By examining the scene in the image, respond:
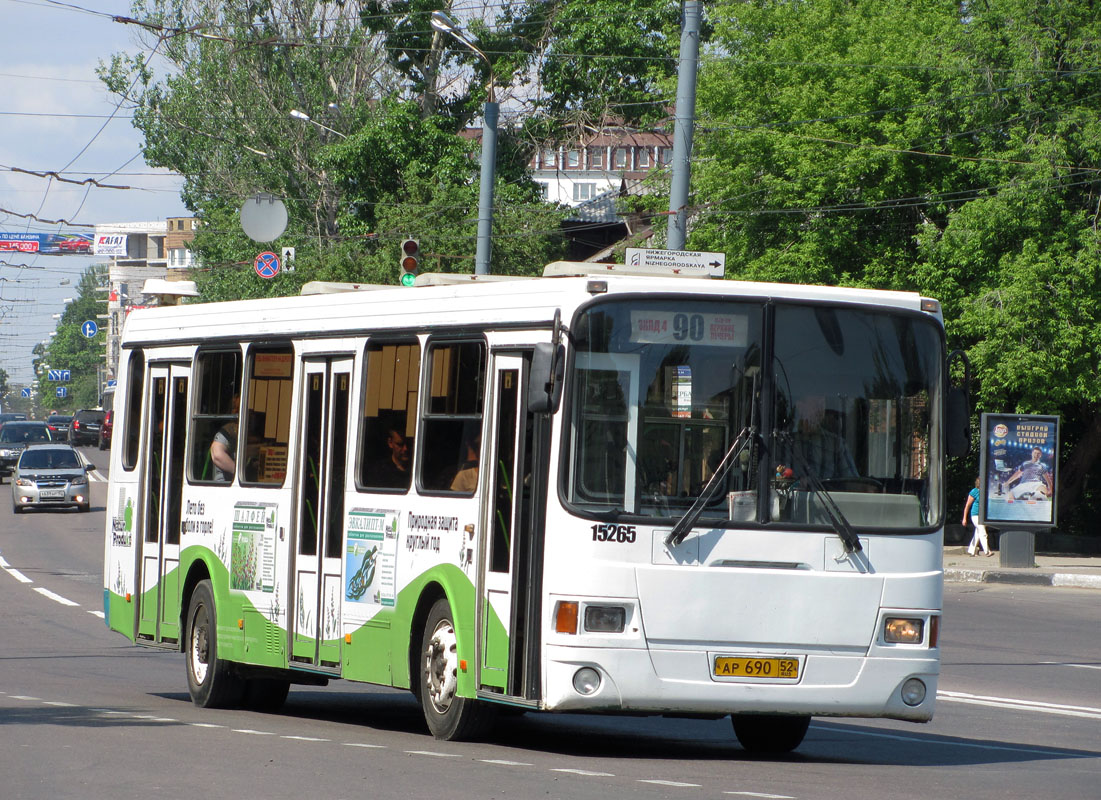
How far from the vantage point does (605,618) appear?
30.8 feet

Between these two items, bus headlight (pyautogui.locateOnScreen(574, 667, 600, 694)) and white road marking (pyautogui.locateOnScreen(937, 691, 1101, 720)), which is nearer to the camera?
bus headlight (pyautogui.locateOnScreen(574, 667, 600, 694))

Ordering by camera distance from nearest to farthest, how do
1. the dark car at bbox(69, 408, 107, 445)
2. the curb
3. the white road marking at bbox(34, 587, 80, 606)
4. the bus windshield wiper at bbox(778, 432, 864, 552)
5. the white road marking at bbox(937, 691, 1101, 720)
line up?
the bus windshield wiper at bbox(778, 432, 864, 552) < the white road marking at bbox(937, 691, 1101, 720) < the white road marking at bbox(34, 587, 80, 606) < the curb < the dark car at bbox(69, 408, 107, 445)

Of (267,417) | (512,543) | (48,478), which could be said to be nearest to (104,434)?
(48,478)

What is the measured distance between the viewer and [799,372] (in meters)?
9.75

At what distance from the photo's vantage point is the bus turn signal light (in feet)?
30.7

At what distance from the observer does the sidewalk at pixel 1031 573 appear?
93.7 feet

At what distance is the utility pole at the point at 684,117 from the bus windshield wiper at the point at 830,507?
27.8 ft

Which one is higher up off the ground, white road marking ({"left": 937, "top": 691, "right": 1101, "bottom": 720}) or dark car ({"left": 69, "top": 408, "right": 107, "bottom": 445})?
dark car ({"left": 69, "top": 408, "right": 107, "bottom": 445})

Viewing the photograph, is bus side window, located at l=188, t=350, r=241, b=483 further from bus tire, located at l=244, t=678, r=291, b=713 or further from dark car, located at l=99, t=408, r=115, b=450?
dark car, located at l=99, t=408, r=115, b=450

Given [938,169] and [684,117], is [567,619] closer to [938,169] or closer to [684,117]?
[684,117]

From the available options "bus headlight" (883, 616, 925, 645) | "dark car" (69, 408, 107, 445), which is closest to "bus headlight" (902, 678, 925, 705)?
"bus headlight" (883, 616, 925, 645)

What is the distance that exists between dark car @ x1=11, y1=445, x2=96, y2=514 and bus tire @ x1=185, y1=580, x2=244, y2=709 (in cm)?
3282

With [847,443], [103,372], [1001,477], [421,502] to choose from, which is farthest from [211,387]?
[103,372]

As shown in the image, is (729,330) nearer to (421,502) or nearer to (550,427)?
(550,427)
